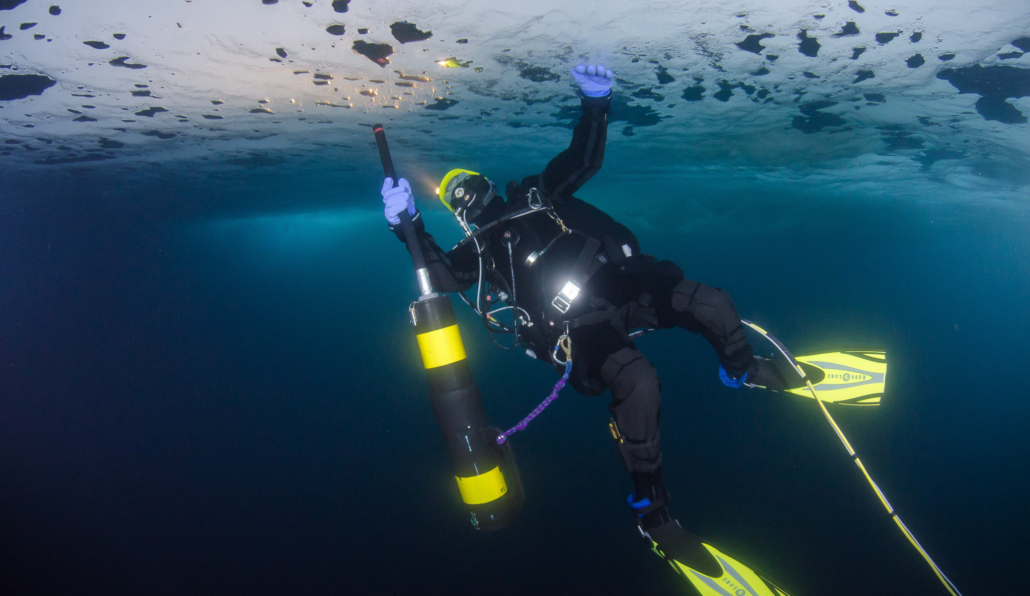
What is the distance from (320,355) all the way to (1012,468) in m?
42.3

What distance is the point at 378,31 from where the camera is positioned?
470 cm

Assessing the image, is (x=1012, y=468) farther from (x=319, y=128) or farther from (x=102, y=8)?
(x=102, y=8)

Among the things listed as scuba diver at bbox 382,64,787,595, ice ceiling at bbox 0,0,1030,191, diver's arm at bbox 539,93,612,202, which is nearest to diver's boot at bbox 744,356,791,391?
scuba diver at bbox 382,64,787,595

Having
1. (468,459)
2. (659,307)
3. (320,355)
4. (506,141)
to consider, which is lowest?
(320,355)

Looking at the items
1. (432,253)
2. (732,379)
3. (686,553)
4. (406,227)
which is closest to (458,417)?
(406,227)

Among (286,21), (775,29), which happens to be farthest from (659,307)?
(286,21)

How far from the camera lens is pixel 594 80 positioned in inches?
133

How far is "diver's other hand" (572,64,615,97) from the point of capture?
10.8ft

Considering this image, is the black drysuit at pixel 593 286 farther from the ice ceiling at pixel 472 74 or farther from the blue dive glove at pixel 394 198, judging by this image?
the ice ceiling at pixel 472 74

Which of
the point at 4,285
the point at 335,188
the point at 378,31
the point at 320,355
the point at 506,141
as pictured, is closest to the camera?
the point at 378,31

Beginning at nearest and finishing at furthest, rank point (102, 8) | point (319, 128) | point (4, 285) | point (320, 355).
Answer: point (102, 8) < point (319, 128) < point (4, 285) < point (320, 355)

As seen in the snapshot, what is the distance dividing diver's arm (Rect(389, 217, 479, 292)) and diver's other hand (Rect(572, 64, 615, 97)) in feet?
5.61

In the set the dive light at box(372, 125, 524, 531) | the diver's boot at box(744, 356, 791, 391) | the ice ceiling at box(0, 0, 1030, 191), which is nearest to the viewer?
the dive light at box(372, 125, 524, 531)

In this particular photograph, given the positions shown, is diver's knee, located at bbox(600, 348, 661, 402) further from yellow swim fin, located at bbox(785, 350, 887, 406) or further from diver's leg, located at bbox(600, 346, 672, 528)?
yellow swim fin, located at bbox(785, 350, 887, 406)
